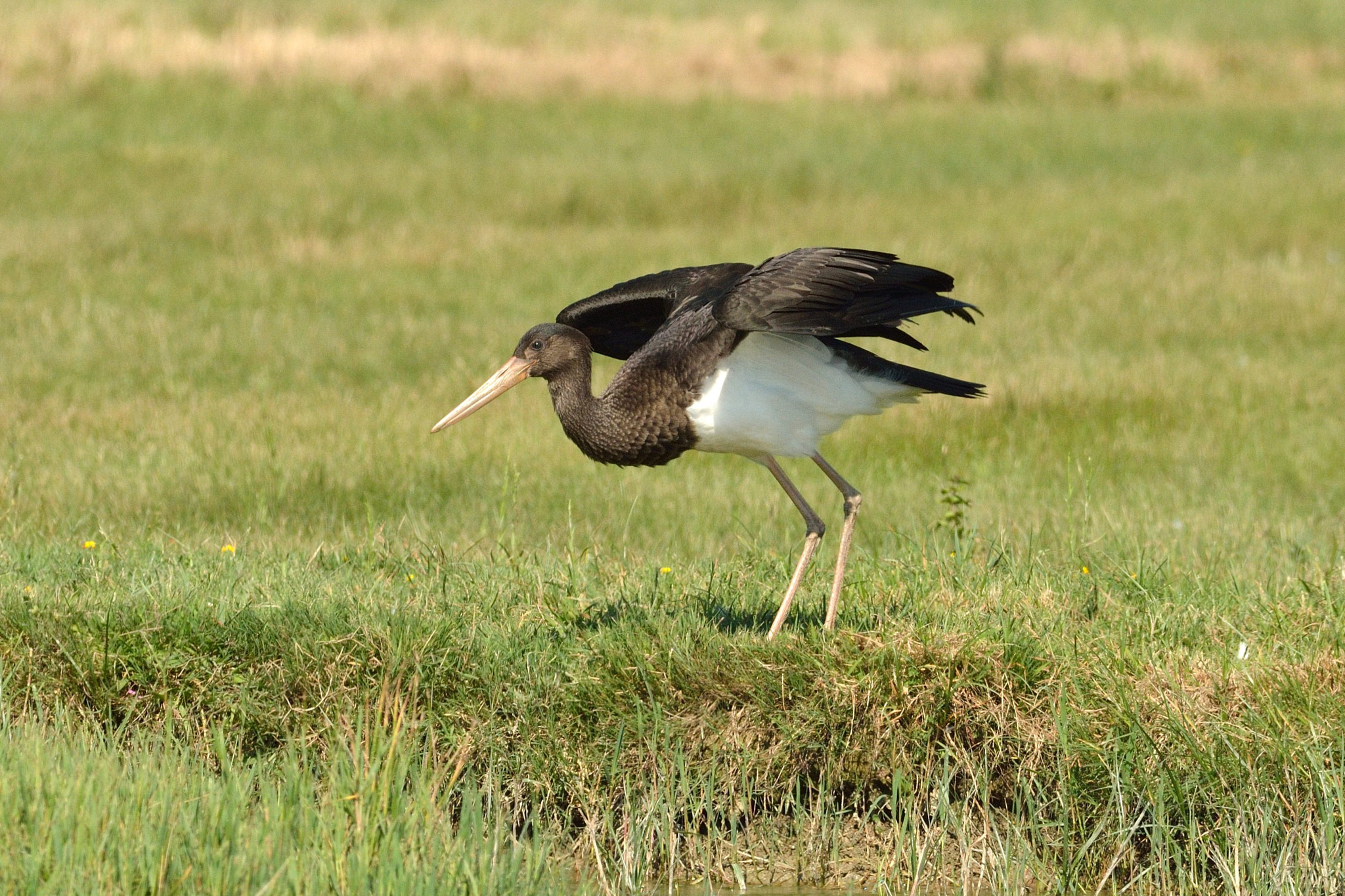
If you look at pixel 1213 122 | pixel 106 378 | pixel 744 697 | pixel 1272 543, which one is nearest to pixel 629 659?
pixel 744 697

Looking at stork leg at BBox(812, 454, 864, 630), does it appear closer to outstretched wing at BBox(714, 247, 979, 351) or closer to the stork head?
outstretched wing at BBox(714, 247, 979, 351)

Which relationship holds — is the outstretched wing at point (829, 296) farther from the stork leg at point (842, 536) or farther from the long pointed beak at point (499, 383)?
the long pointed beak at point (499, 383)

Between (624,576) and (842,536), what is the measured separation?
0.86 m

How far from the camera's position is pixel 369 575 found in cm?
639

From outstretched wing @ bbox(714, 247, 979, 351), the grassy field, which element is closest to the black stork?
outstretched wing @ bbox(714, 247, 979, 351)

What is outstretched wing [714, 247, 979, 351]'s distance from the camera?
5488 millimetres

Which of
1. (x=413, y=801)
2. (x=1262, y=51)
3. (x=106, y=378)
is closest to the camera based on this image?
(x=413, y=801)

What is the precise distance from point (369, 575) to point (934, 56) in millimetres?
17962

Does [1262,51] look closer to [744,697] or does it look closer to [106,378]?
[106,378]

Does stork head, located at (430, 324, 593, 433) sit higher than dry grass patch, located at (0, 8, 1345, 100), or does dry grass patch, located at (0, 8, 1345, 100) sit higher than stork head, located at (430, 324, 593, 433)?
dry grass patch, located at (0, 8, 1345, 100)

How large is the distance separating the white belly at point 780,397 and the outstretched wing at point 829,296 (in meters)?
0.28

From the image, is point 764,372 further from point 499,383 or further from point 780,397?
point 499,383

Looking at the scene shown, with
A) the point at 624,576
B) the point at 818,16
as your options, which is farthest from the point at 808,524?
the point at 818,16

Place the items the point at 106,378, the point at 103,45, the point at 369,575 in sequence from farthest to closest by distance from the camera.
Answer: the point at 103,45, the point at 106,378, the point at 369,575
